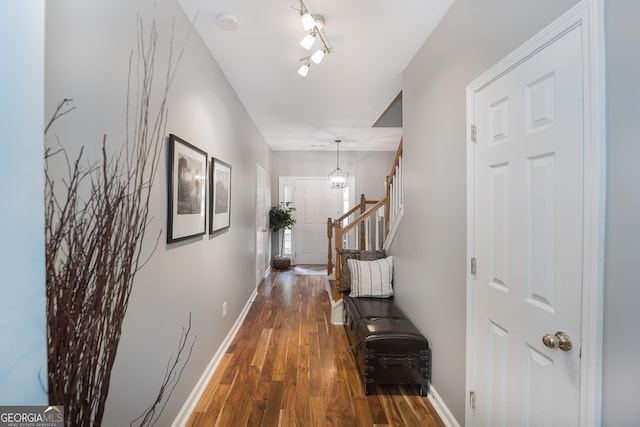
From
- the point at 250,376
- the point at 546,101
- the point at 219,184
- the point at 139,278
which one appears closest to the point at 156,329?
the point at 139,278

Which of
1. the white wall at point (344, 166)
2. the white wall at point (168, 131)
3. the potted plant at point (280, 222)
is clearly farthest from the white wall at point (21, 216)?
the white wall at point (344, 166)

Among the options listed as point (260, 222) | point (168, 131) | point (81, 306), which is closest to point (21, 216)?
point (81, 306)

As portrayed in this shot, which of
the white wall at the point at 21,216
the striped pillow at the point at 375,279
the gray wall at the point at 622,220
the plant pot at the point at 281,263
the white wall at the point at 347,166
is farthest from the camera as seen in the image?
the white wall at the point at 347,166

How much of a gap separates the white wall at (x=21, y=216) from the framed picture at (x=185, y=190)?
0.96 m

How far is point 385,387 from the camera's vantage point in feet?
7.24

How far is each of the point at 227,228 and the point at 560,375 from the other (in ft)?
8.35

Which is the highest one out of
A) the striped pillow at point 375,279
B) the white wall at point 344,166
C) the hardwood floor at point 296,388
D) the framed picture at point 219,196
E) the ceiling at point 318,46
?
the ceiling at point 318,46

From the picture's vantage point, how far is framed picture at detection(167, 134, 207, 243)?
1615 mm

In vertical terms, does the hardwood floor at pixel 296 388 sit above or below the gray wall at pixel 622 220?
below

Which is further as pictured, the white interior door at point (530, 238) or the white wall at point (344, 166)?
the white wall at point (344, 166)

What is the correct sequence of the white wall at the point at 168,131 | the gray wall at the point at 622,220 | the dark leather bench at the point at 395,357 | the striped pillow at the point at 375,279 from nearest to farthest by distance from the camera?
the gray wall at the point at 622,220, the white wall at the point at 168,131, the dark leather bench at the point at 395,357, the striped pillow at the point at 375,279

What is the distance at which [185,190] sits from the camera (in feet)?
5.87

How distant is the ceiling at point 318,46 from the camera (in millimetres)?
1773

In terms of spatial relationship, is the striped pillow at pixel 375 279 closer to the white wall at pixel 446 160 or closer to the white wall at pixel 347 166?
the white wall at pixel 446 160
